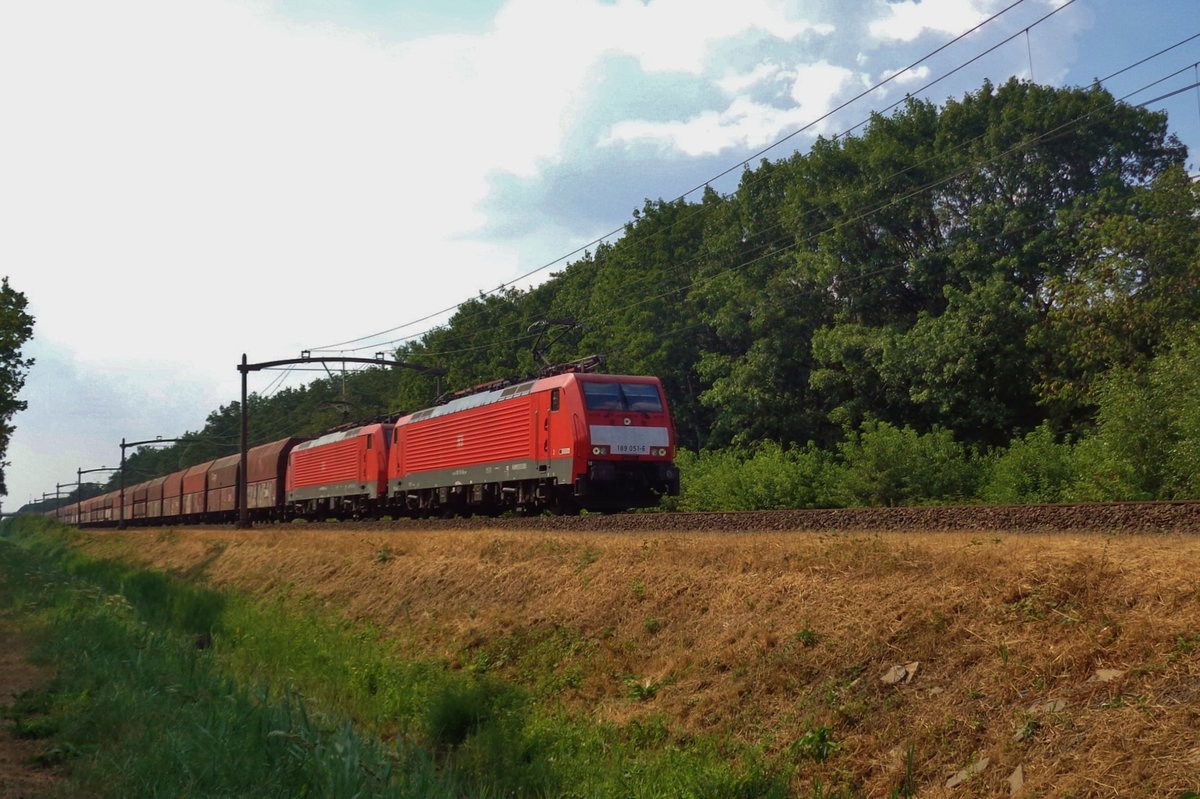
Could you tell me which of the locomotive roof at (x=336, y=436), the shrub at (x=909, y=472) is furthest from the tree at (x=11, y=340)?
the shrub at (x=909, y=472)

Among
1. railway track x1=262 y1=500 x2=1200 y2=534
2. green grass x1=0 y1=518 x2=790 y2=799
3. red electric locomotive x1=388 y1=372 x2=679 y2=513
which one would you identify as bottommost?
green grass x1=0 y1=518 x2=790 y2=799

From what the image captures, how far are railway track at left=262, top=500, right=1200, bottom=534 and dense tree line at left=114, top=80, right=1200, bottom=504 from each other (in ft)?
26.3

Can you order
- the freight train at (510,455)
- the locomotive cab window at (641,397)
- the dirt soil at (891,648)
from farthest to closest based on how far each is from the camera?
the locomotive cab window at (641,397), the freight train at (510,455), the dirt soil at (891,648)

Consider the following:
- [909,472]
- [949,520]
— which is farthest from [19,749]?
[909,472]

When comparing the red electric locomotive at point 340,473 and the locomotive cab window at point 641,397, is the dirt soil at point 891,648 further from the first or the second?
the red electric locomotive at point 340,473

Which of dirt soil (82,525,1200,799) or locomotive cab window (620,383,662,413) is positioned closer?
dirt soil (82,525,1200,799)

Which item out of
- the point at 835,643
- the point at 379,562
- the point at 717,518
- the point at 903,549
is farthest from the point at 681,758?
the point at 379,562

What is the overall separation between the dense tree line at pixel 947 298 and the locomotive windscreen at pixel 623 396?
717cm

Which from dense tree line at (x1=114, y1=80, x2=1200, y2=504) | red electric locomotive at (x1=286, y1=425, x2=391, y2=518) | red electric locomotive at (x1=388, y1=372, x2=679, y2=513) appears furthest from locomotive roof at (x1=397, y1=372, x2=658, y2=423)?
dense tree line at (x1=114, y1=80, x2=1200, y2=504)

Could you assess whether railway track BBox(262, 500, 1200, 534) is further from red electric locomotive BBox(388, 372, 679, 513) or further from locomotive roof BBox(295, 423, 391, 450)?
locomotive roof BBox(295, 423, 391, 450)

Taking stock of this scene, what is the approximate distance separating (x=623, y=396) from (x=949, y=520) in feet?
33.2

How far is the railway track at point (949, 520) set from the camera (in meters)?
12.6

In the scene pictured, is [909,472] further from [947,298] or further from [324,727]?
[324,727]

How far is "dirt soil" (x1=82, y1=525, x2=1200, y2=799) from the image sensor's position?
7148mm
